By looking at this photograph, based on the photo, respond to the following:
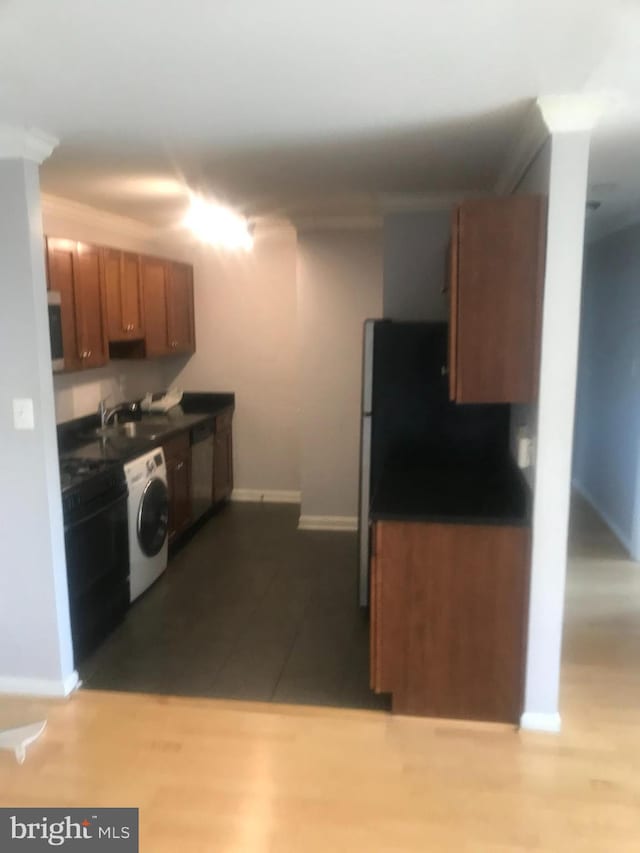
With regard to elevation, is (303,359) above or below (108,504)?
above

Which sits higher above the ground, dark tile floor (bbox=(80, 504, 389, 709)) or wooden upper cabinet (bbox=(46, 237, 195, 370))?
wooden upper cabinet (bbox=(46, 237, 195, 370))

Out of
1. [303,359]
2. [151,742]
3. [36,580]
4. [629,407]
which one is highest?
[303,359]

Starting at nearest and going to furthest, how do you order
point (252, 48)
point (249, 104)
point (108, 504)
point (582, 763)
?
1. point (252, 48)
2. point (249, 104)
3. point (582, 763)
4. point (108, 504)

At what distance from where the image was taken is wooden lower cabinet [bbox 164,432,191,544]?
14.9 feet

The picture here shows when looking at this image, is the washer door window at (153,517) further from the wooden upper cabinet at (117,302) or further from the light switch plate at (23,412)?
the light switch plate at (23,412)

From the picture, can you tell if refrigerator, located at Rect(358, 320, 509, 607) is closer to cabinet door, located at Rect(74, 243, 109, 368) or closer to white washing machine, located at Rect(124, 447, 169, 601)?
white washing machine, located at Rect(124, 447, 169, 601)

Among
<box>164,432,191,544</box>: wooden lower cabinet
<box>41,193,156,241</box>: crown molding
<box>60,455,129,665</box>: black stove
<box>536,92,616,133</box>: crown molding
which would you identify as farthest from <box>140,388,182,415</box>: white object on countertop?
<box>536,92,616,133</box>: crown molding

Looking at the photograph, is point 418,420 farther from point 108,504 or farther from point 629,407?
point 629,407

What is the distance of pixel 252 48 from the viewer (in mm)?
1788

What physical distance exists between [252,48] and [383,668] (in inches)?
89.1

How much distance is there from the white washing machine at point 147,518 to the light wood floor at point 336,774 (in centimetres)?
102

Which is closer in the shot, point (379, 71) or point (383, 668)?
point (379, 71)

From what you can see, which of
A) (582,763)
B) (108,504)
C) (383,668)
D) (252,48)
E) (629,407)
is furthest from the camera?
(629,407)

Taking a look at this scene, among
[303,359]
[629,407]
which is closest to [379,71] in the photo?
[303,359]
